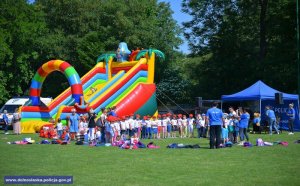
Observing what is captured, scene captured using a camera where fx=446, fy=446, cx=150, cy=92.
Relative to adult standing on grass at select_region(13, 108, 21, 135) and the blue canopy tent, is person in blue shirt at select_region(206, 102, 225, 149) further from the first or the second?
adult standing on grass at select_region(13, 108, 21, 135)

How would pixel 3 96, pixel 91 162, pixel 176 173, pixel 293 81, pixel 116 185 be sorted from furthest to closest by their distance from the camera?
1. pixel 3 96
2. pixel 293 81
3. pixel 91 162
4. pixel 176 173
5. pixel 116 185

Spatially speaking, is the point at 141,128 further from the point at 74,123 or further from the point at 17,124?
the point at 17,124

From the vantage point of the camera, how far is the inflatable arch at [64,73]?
77.9 ft

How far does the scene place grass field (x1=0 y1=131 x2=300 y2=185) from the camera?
350 inches

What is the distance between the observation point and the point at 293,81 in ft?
118

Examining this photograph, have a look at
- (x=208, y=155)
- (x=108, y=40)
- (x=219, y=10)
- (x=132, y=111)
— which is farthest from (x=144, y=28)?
(x=208, y=155)

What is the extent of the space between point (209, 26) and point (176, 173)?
32.4m

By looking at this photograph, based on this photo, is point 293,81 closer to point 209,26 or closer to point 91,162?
point 209,26

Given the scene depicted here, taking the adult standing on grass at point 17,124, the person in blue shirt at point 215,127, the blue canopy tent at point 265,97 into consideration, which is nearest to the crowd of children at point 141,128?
the person in blue shirt at point 215,127

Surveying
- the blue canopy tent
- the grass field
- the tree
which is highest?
the tree

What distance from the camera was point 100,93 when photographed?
25562 mm

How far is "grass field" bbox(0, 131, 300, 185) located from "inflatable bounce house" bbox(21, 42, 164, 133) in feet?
29.1

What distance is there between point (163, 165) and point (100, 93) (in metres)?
15.1

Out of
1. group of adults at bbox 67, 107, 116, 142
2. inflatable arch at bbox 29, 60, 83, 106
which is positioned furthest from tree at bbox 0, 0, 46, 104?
group of adults at bbox 67, 107, 116, 142
